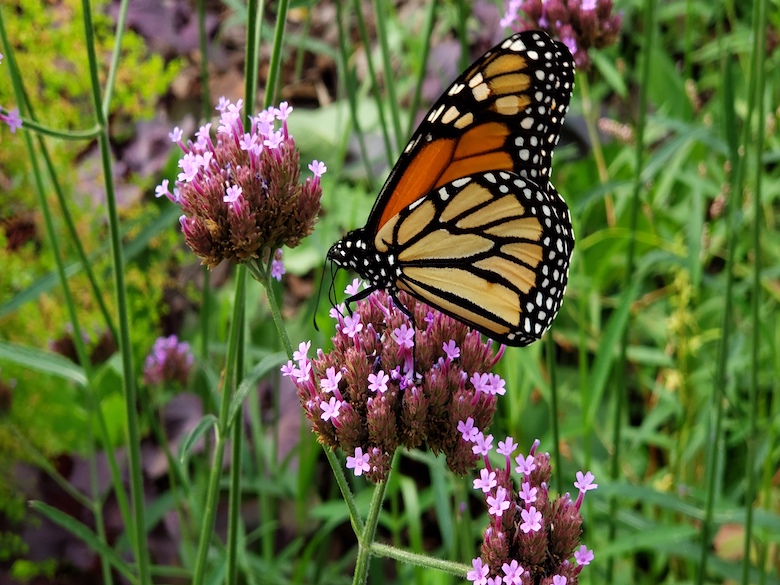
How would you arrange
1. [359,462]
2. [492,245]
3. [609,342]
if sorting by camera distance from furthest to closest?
[609,342] → [492,245] → [359,462]

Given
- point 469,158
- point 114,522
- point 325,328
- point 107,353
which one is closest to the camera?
point 469,158

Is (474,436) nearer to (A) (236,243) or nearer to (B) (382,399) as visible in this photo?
(B) (382,399)

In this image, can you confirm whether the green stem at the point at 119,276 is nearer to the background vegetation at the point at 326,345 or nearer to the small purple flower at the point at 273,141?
the background vegetation at the point at 326,345

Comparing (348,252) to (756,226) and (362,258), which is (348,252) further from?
(756,226)

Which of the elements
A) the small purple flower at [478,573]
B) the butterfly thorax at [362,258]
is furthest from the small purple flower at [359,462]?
the butterfly thorax at [362,258]

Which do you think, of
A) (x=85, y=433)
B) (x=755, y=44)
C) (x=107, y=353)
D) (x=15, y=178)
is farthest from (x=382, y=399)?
(x=15, y=178)

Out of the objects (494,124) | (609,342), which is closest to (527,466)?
(494,124)
